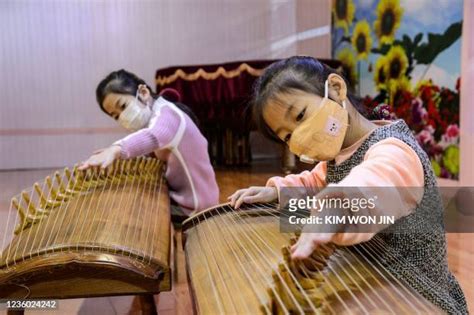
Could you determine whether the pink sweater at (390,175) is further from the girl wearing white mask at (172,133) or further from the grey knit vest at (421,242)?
the girl wearing white mask at (172,133)

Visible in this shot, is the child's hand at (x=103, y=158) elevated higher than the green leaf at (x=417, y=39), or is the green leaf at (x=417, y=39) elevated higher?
the green leaf at (x=417, y=39)

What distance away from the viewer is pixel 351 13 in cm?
443

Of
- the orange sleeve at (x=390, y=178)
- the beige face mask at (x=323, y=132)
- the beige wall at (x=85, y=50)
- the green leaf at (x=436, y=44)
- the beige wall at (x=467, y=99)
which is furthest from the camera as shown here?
the beige wall at (x=85, y=50)

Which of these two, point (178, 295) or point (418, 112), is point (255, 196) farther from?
point (418, 112)

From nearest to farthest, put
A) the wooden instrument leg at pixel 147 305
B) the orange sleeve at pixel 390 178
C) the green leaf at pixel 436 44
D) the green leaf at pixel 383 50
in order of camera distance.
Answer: the orange sleeve at pixel 390 178 < the wooden instrument leg at pixel 147 305 < the green leaf at pixel 436 44 < the green leaf at pixel 383 50

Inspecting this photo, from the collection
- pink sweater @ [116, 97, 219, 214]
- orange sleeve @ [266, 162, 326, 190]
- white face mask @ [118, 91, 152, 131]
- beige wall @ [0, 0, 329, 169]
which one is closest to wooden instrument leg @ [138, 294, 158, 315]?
orange sleeve @ [266, 162, 326, 190]

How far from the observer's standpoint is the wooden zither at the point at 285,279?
0.68 metres

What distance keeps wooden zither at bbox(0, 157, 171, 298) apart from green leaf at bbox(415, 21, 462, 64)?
88.8 inches

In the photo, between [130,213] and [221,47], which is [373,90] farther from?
[130,213]

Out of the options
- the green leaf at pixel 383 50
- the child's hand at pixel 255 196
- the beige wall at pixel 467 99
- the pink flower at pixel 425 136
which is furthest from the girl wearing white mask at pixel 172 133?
the green leaf at pixel 383 50

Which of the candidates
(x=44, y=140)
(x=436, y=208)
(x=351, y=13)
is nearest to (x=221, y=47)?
(x=351, y=13)

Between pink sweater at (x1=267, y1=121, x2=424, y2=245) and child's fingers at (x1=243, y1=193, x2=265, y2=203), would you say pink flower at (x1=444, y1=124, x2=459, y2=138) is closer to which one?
child's fingers at (x1=243, y1=193, x2=265, y2=203)

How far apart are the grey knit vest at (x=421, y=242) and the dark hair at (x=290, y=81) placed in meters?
0.12

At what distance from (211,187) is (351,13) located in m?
2.85
